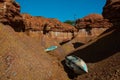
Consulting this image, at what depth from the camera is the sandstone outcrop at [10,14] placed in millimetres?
23195

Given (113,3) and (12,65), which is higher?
(113,3)

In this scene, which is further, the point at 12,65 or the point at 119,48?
the point at 119,48

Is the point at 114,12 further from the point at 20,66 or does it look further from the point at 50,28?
the point at 50,28

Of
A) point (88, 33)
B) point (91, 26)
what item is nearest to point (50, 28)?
point (88, 33)

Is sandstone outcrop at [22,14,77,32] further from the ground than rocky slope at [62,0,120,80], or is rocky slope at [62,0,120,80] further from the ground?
sandstone outcrop at [22,14,77,32]

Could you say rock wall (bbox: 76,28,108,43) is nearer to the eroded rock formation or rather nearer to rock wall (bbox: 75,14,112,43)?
rock wall (bbox: 75,14,112,43)

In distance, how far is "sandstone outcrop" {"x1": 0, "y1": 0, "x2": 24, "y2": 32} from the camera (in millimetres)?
23195

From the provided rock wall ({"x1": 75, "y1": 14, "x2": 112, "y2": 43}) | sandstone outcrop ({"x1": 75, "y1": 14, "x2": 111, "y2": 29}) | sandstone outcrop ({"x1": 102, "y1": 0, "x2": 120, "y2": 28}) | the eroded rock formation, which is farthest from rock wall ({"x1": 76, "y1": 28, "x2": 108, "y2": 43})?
sandstone outcrop ({"x1": 102, "y1": 0, "x2": 120, "y2": 28})

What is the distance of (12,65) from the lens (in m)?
16.7

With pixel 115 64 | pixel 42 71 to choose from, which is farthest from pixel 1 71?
pixel 115 64

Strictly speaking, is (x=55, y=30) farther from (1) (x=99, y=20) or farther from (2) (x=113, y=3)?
(2) (x=113, y=3)

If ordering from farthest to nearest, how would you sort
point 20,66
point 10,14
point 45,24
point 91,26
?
1. point 91,26
2. point 45,24
3. point 10,14
4. point 20,66

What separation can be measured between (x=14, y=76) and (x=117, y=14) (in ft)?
66.6

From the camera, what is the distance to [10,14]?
949 inches
